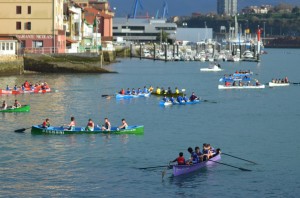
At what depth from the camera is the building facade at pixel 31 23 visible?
109m

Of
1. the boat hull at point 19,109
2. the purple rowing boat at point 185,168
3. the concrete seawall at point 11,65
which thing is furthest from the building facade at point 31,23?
the purple rowing boat at point 185,168

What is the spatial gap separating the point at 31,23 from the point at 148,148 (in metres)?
64.3

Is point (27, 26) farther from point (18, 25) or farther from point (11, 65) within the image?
point (11, 65)

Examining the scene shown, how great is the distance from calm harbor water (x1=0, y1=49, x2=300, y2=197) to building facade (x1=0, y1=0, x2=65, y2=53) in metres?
30.4

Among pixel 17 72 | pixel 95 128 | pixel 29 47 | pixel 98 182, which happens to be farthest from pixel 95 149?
pixel 29 47

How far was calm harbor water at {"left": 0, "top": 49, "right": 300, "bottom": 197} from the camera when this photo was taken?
38.3 metres

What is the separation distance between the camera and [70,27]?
427ft

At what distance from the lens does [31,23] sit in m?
109

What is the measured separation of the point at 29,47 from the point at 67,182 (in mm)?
71209

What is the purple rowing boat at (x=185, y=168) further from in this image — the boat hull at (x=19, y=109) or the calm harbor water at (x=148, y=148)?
the boat hull at (x=19, y=109)

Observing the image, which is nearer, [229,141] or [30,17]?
[229,141]

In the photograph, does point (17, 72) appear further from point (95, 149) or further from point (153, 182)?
point (153, 182)

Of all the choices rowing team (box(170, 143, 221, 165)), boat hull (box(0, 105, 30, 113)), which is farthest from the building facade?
rowing team (box(170, 143, 221, 165))

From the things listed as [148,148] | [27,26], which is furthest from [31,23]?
[148,148]
